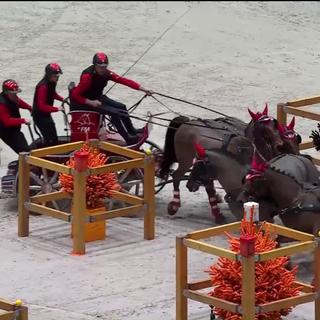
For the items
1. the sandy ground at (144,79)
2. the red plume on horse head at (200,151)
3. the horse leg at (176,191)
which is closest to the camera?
the sandy ground at (144,79)

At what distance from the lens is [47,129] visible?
1692cm

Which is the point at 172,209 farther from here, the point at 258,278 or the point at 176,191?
the point at 258,278

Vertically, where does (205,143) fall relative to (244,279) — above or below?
above

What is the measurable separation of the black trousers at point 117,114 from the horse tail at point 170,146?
41cm

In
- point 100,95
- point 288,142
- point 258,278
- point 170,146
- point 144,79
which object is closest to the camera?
point 258,278

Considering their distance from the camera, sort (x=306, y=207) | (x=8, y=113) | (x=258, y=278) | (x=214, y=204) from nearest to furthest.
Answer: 1. (x=258, y=278)
2. (x=306, y=207)
3. (x=214, y=204)
4. (x=8, y=113)

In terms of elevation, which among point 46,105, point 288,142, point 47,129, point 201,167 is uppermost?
point 46,105

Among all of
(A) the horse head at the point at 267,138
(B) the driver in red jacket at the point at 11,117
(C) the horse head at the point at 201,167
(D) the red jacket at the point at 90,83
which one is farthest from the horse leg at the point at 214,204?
(B) the driver in red jacket at the point at 11,117

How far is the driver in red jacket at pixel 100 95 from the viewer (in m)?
16.8

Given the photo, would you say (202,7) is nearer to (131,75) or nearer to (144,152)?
(131,75)

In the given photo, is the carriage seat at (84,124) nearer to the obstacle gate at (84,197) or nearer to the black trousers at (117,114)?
the black trousers at (117,114)

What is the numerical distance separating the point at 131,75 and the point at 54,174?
20.5ft

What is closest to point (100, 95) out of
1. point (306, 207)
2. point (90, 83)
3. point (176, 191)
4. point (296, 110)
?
point (90, 83)

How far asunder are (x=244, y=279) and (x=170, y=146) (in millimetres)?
4831
